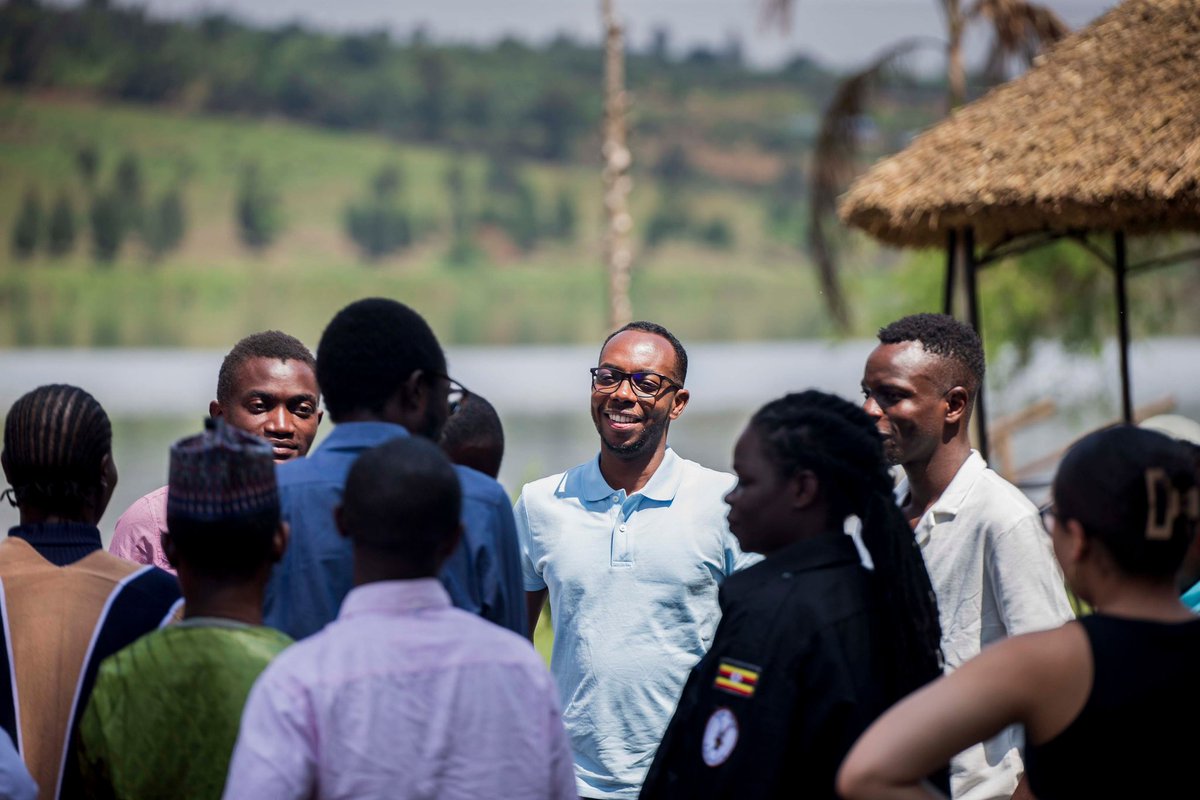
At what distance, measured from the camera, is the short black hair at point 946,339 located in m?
3.87

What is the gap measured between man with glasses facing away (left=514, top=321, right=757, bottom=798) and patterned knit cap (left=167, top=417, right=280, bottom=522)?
1.44m

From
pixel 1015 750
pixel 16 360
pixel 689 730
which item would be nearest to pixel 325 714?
pixel 689 730

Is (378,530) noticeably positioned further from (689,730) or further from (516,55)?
(516,55)

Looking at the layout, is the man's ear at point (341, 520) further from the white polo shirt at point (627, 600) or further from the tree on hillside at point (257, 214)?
the tree on hillside at point (257, 214)

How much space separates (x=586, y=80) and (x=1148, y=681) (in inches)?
4985

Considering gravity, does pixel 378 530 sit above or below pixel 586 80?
below

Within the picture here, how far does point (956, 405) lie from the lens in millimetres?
3836

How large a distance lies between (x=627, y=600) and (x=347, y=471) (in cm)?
142

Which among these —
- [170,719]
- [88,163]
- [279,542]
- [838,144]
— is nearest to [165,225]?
[88,163]

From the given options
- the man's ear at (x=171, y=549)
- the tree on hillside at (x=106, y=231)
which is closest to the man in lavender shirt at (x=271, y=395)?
the man's ear at (x=171, y=549)

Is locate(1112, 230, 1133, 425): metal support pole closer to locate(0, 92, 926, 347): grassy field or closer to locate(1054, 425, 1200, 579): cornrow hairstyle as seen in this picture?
locate(1054, 425, 1200, 579): cornrow hairstyle

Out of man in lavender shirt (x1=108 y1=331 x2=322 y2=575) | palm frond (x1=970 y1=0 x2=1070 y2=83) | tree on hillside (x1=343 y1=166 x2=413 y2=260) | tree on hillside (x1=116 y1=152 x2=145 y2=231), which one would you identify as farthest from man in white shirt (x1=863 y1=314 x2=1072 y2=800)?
tree on hillside (x1=343 y1=166 x2=413 y2=260)

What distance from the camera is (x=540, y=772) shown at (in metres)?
2.46

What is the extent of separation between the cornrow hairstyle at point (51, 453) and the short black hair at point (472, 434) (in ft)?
4.80
